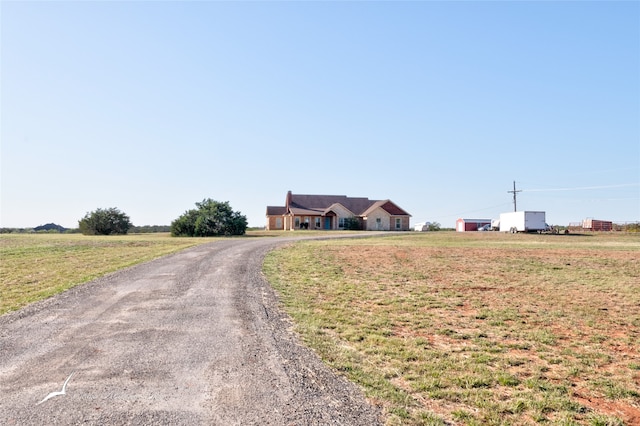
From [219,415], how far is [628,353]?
667 cm

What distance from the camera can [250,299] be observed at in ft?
34.9

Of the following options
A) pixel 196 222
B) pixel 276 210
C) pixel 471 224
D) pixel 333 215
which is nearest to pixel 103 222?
pixel 196 222

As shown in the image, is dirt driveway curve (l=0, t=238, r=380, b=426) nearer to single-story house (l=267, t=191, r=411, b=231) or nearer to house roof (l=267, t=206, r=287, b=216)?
single-story house (l=267, t=191, r=411, b=231)

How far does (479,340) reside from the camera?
761 centimetres

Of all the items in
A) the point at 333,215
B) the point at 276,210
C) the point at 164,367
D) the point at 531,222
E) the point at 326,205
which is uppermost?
the point at 326,205

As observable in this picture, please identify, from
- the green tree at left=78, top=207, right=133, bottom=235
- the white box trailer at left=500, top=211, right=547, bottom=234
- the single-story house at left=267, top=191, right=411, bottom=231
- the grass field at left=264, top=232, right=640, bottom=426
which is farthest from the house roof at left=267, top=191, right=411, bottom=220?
the grass field at left=264, top=232, right=640, bottom=426

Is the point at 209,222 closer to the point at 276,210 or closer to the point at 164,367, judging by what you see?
the point at 276,210

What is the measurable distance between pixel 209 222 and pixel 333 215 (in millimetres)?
25957

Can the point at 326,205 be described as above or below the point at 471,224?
above

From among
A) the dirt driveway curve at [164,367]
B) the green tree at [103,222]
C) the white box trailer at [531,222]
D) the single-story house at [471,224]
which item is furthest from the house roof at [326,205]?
the dirt driveway curve at [164,367]

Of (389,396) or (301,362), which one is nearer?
(389,396)

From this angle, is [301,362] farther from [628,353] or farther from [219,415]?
[628,353]

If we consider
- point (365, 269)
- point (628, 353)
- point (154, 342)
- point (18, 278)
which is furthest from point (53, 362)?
point (365, 269)

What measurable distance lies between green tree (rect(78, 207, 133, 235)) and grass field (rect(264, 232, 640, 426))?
4553 centimetres
